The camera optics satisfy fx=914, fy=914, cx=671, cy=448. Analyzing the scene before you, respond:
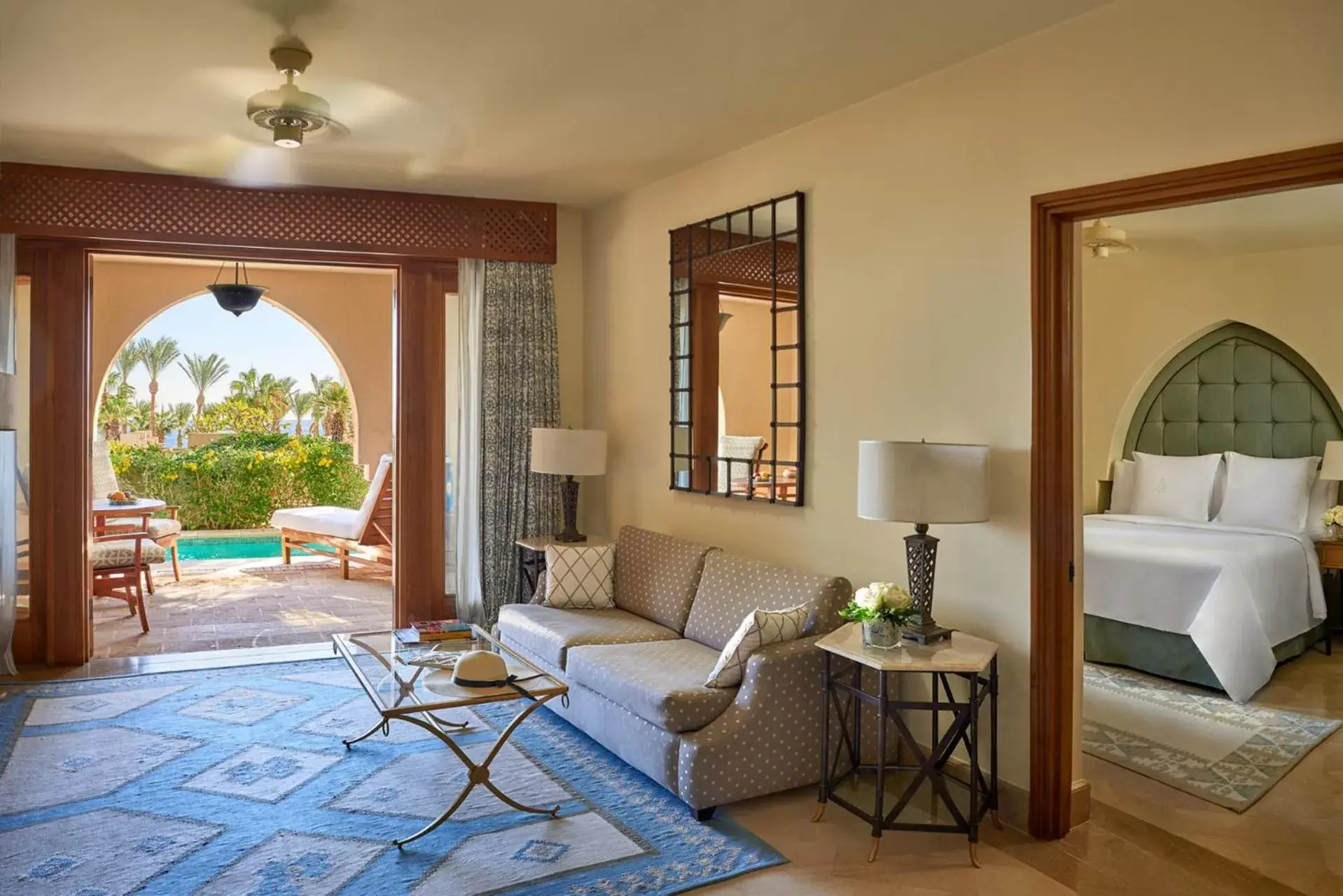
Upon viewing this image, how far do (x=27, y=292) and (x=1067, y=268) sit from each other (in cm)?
522

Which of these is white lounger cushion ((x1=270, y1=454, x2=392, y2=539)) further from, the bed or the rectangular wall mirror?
the bed

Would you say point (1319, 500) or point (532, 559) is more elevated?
point (1319, 500)

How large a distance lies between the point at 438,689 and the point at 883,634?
1.53 m

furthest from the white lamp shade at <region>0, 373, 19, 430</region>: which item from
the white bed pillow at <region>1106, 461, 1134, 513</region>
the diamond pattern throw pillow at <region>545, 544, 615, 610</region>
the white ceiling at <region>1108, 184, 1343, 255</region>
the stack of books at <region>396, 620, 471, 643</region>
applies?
the white bed pillow at <region>1106, 461, 1134, 513</region>

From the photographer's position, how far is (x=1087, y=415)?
23.1 feet

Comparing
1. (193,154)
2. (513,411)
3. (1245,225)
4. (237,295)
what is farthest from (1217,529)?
(237,295)

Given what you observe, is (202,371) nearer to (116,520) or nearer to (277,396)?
(277,396)

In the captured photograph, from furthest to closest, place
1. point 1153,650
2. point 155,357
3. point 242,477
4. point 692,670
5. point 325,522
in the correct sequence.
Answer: point 155,357 → point 242,477 → point 325,522 → point 1153,650 → point 692,670

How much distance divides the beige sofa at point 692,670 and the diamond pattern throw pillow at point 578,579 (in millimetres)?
67

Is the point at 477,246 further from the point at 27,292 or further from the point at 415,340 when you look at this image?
the point at 27,292

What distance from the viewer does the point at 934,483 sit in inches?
118

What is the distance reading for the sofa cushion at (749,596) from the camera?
3.56m

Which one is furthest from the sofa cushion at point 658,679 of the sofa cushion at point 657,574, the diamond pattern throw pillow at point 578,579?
the diamond pattern throw pillow at point 578,579

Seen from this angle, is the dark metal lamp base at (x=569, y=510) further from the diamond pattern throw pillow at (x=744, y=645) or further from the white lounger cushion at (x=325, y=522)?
the white lounger cushion at (x=325, y=522)
